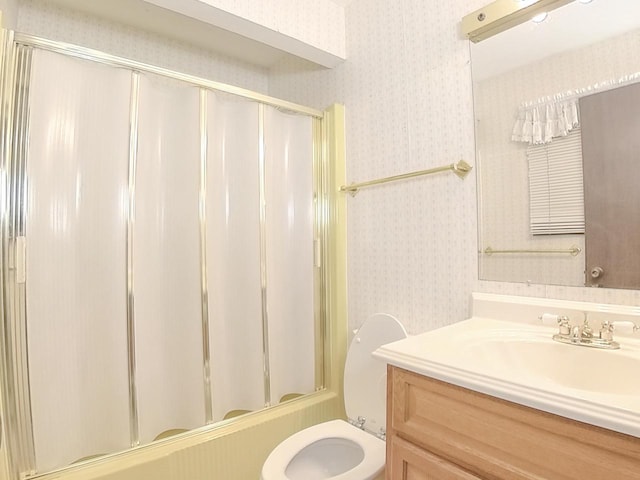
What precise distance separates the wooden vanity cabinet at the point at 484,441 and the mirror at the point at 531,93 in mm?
554

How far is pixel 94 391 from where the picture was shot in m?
1.26

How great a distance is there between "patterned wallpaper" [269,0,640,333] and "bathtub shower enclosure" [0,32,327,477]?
29 centimetres

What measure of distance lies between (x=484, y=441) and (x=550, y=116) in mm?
935

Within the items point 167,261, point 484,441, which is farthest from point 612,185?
point 167,261

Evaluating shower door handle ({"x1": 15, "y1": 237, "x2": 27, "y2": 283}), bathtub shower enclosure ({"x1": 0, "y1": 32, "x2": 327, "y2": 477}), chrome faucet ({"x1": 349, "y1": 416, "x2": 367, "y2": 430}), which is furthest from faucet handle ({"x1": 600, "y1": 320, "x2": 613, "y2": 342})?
shower door handle ({"x1": 15, "y1": 237, "x2": 27, "y2": 283})

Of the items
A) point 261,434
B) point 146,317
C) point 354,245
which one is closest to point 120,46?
point 146,317

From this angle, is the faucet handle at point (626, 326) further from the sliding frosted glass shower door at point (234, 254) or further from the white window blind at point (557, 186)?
the sliding frosted glass shower door at point (234, 254)

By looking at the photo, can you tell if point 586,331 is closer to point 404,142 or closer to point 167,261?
point 404,142

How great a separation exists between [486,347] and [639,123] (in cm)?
70

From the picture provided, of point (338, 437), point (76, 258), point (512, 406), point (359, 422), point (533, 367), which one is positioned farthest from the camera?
point (359, 422)

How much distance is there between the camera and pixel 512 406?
66cm

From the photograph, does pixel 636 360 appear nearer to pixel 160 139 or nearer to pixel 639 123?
pixel 639 123

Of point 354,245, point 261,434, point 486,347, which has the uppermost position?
point 354,245

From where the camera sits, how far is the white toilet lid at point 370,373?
1.39m
